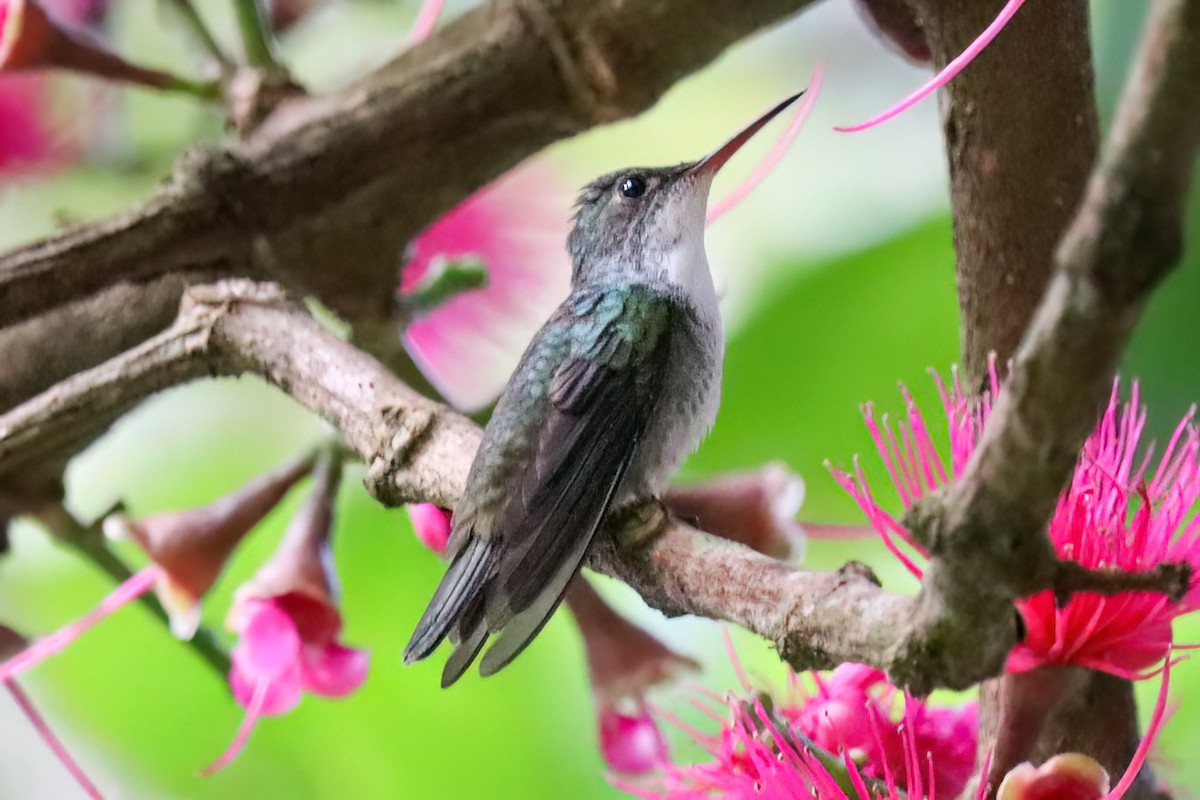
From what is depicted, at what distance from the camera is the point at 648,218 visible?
2.57ft

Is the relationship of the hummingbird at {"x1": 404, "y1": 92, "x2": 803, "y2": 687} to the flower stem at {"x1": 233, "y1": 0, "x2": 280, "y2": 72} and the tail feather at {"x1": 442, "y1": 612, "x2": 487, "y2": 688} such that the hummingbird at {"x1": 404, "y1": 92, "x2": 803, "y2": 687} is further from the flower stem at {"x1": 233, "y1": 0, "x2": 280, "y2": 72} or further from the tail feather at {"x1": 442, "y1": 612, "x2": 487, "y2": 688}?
the flower stem at {"x1": 233, "y1": 0, "x2": 280, "y2": 72}

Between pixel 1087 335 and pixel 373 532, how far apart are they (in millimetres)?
1074

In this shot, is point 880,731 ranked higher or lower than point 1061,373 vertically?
lower

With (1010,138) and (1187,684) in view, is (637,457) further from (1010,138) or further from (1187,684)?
(1187,684)

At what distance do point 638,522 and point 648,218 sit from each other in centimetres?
34

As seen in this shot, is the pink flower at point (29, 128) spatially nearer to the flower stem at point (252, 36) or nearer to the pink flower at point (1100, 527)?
the flower stem at point (252, 36)

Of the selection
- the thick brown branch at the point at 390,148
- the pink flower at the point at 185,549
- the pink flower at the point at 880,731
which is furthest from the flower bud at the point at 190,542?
the pink flower at the point at 880,731

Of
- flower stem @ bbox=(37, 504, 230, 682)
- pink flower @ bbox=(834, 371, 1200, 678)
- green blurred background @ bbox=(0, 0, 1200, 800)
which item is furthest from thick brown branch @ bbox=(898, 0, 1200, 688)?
green blurred background @ bbox=(0, 0, 1200, 800)

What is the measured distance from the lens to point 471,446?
1.64 feet

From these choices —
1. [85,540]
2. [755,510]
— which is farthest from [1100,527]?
[85,540]

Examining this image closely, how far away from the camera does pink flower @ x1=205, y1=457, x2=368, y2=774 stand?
65 cm

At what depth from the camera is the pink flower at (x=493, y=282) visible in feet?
3.05

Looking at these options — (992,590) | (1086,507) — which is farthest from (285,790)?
(992,590)

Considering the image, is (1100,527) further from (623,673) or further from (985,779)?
(623,673)
